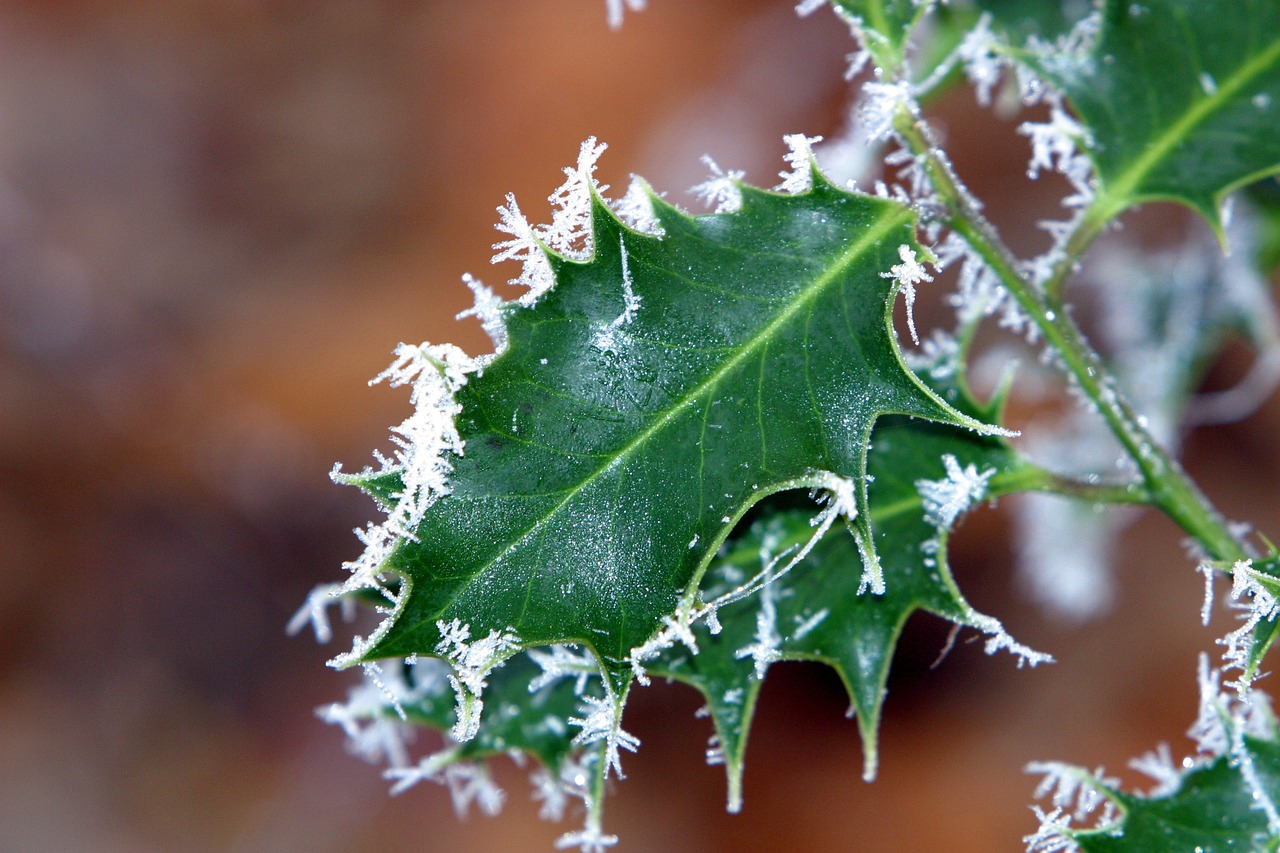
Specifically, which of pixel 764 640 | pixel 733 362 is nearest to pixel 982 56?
pixel 733 362

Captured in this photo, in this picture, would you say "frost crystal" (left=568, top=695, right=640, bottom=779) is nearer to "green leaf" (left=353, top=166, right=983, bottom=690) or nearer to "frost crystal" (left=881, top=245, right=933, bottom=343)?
"green leaf" (left=353, top=166, right=983, bottom=690)

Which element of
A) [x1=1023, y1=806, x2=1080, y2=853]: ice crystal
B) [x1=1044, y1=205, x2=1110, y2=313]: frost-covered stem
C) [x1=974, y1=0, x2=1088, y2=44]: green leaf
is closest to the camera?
[x1=1023, y1=806, x2=1080, y2=853]: ice crystal

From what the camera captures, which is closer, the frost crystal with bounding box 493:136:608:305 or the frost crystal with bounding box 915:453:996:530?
the frost crystal with bounding box 493:136:608:305

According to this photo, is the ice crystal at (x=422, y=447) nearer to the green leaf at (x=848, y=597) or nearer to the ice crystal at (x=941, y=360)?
the green leaf at (x=848, y=597)

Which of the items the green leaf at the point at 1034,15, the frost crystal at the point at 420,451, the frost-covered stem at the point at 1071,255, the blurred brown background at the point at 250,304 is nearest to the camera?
the frost crystal at the point at 420,451

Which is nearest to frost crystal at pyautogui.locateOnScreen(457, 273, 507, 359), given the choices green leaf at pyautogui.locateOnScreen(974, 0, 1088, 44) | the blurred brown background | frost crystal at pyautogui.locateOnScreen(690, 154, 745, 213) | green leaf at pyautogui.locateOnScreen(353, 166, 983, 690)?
green leaf at pyautogui.locateOnScreen(353, 166, 983, 690)

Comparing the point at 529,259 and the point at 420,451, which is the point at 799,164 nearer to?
the point at 529,259

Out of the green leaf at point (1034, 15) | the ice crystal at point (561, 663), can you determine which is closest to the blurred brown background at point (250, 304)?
the green leaf at point (1034, 15)

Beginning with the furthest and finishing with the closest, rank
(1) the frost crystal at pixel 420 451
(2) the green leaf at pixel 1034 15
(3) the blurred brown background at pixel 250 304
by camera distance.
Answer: (3) the blurred brown background at pixel 250 304
(2) the green leaf at pixel 1034 15
(1) the frost crystal at pixel 420 451

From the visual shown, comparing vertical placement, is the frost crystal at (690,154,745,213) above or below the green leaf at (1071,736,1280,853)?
above
